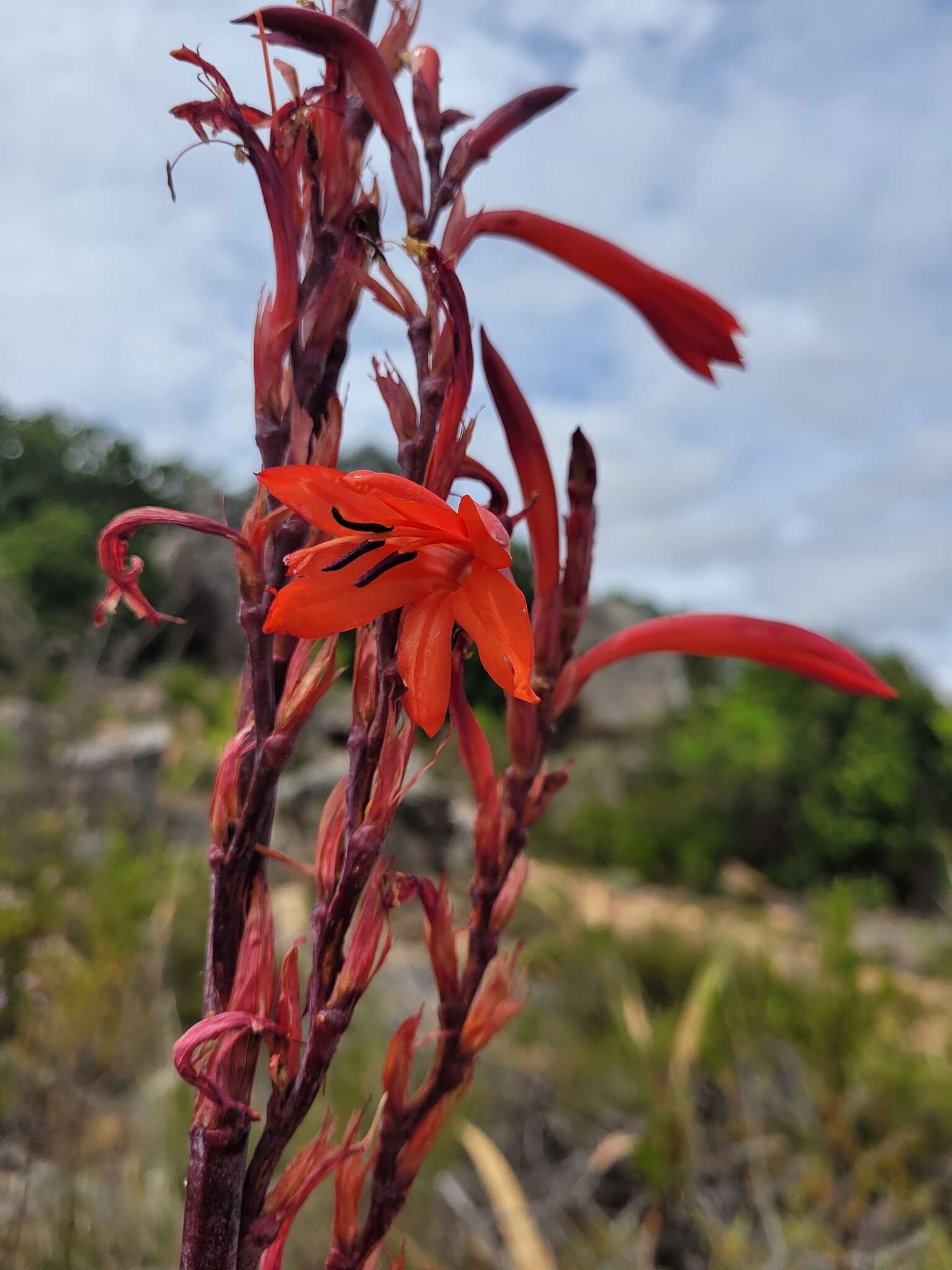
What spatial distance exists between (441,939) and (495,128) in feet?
1.37

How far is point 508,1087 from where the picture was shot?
268cm

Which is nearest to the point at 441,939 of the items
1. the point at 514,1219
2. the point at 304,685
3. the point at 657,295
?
the point at 304,685

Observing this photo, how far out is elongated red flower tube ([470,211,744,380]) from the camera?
0.49m

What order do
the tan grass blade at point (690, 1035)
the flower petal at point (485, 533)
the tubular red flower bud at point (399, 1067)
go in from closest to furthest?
1. the flower petal at point (485, 533)
2. the tubular red flower bud at point (399, 1067)
3. the tan grass blade at point (690, 1035)

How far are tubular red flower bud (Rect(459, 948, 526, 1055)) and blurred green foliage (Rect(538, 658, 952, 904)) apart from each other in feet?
22.3

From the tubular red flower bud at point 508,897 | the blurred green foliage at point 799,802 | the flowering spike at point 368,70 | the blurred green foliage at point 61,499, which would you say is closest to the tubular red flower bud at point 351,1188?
the tubular red flower bud at point 508,897

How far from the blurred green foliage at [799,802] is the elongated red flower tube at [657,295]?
6.88 meters

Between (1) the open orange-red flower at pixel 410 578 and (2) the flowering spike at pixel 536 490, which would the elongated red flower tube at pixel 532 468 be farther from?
(1) the open orange-red flower at pixel 410 578

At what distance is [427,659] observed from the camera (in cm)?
33

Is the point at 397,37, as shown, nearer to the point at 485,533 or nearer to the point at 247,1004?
the point at 485,533

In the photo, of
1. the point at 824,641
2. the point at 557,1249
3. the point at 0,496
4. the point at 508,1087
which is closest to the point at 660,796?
the point at 508,1087

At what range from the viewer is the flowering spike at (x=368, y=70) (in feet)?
1.32

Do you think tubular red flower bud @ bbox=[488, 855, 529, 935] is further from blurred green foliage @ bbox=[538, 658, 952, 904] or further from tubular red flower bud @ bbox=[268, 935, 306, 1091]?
blurred green foliage @ bbox=[538, 658, 952, 904]

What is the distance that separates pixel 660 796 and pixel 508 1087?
5.37 m
